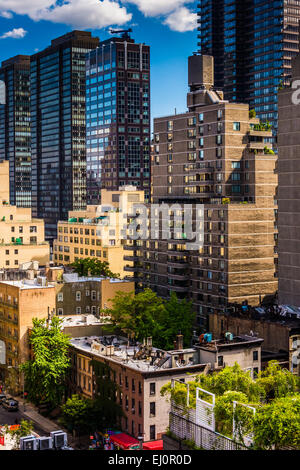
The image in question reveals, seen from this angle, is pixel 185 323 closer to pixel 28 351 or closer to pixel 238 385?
pixel 28 351

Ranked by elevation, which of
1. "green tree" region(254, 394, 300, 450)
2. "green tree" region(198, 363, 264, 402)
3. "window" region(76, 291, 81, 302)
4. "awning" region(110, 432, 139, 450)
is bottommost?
"awning" region(110, 432, 139, 450)

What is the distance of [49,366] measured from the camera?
111m

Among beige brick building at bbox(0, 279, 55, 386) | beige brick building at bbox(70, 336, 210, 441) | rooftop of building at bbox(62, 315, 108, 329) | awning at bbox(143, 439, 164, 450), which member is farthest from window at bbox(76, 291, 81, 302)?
awning at bbox(143, 439, 164, 450)

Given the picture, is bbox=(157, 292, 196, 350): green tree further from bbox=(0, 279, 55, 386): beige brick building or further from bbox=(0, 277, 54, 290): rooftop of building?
bbox=(0, 277, 54, 290): rooftop of building

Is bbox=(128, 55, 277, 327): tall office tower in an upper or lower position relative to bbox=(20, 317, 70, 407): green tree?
upper

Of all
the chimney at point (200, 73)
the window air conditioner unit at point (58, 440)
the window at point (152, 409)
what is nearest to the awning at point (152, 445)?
the window at point (152, 409)

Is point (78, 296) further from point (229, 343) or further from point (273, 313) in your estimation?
point (229, 343)

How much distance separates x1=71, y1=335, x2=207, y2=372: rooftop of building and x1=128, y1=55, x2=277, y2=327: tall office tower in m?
33.7

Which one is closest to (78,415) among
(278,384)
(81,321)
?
(81,321)

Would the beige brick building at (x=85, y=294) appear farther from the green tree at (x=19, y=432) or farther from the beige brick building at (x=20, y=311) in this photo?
the green tree at (x=19, y=432)

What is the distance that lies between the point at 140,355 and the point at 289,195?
48.9 m

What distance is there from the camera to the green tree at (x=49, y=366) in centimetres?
11175

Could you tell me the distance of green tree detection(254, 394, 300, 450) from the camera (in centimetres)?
5303
